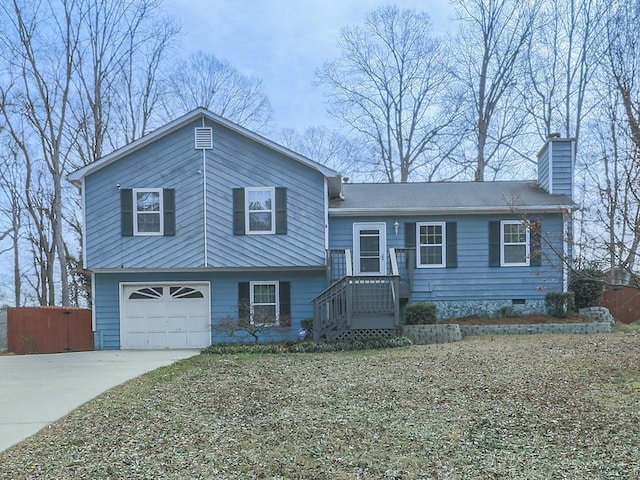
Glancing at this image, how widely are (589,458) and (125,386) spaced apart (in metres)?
6.35

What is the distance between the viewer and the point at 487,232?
14242 mm

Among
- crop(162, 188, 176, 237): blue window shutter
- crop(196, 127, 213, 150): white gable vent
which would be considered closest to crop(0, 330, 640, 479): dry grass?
crop(162, 188, 176, 237): blue window shutter

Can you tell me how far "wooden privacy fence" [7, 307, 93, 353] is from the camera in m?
14.1

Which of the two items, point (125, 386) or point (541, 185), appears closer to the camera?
point (125, 386)

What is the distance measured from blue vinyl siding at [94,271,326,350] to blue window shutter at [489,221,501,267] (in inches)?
190

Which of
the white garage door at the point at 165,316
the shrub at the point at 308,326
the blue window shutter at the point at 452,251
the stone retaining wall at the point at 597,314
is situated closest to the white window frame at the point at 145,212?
the white garage door at the point at 165,316

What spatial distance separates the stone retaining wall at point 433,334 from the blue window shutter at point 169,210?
22.0 ft

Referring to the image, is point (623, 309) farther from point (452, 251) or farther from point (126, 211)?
point (126, 211)

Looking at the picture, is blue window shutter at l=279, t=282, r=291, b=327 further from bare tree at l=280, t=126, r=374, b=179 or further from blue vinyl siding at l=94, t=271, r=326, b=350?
bare tree at l=280, t=126, r=374, b=179

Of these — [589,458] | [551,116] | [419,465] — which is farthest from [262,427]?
[551,116]

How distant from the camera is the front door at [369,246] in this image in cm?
1421

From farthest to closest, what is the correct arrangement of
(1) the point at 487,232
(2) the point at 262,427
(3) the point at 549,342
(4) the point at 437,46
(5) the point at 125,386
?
(4) the point at 437,46 < (1) the point at 487,232 < (3) the point at 549,342 < (5) the point at 125,386 < (2) the point at 262,427

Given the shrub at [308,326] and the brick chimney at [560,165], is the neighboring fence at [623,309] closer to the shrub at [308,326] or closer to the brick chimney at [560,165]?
the brick chimney at [560,165]

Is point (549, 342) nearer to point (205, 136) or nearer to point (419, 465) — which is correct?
point (419, 465)
